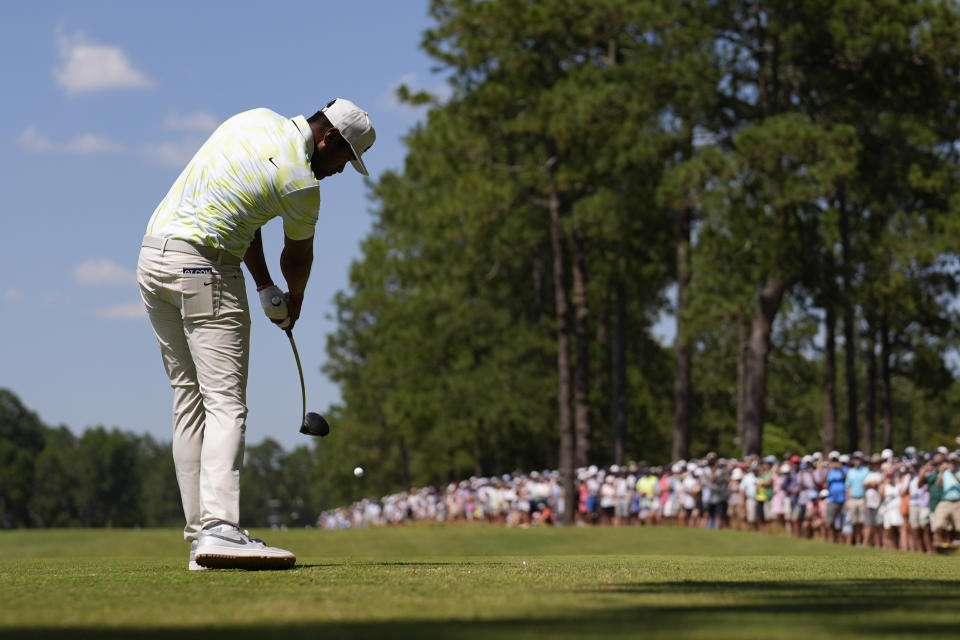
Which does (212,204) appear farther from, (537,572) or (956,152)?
(956,152)

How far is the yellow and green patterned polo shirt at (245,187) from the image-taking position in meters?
6.65

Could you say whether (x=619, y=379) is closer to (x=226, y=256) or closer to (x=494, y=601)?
(x=226, y=256)

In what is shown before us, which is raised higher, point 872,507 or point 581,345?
point 581,345

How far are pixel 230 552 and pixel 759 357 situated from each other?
106 ft

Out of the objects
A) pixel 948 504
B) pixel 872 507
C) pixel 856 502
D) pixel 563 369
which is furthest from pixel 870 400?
pixel 948 504

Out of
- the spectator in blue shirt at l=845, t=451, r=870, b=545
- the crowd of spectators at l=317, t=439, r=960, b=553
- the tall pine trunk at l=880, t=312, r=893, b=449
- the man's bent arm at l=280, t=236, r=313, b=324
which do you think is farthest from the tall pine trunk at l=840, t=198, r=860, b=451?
the man's bent arm at l=280, t=236, r=313, b=324

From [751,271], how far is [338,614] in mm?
32974

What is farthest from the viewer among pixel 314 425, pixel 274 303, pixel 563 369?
pixel 563 369

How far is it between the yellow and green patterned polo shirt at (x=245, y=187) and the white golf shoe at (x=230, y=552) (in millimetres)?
1377

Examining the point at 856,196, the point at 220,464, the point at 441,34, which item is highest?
the point at 441,34

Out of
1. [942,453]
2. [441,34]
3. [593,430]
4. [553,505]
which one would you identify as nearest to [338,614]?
[942,453]

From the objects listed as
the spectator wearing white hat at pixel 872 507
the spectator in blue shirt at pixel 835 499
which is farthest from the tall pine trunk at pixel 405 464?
the spectator wearing white hat at pixel 872 507

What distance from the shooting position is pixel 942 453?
24.3 metres

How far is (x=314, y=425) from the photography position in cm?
739
